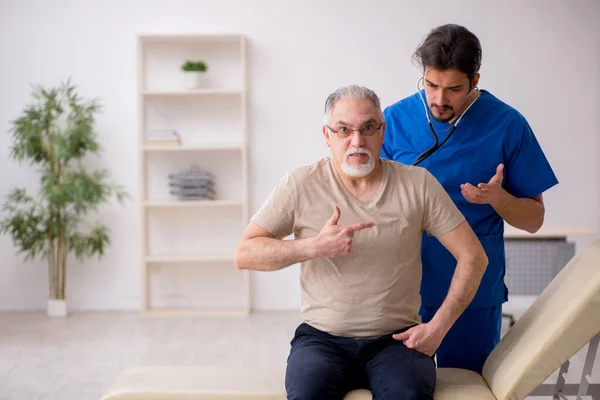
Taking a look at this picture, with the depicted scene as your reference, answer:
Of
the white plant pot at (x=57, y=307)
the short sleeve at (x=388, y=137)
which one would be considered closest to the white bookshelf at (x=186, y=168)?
the white plant pot at (x=57, y=307)

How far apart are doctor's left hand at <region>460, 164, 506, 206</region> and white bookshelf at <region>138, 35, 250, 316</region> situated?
2987mm

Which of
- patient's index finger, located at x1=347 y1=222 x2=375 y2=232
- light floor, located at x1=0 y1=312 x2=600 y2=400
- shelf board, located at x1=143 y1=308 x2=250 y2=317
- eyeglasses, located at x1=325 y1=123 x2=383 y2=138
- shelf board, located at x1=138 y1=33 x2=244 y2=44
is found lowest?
light floor, located at x1=0 y1=312 x2=600 y2=400

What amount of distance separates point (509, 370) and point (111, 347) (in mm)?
2705

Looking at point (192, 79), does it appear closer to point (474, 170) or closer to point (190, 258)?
point (190, 258)

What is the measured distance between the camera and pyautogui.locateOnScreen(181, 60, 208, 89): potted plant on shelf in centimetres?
483

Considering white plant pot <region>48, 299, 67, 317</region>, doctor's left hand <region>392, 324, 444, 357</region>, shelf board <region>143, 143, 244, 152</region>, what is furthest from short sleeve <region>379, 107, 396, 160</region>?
white plant pot <region>48, 299, 67, 317</region>

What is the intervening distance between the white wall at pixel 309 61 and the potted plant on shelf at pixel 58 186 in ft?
0.55

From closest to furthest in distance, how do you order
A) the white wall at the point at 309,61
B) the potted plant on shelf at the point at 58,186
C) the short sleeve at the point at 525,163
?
the short sleeve at the point at 525,163 → the potted plant on shelf at the point at 58,186 → the white wall at the point at 309,61

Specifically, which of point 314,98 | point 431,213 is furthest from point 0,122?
point 431,213

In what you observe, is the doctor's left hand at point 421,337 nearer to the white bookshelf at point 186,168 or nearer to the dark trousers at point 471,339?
the dark trousers at point 471,339

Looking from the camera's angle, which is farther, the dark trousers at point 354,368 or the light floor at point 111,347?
the light floor at point 111,347

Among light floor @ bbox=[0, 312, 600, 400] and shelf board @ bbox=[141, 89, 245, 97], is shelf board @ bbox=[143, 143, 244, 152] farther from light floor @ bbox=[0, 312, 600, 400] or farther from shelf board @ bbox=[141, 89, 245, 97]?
light floor @ bbox=[0, 312, 600, 400]

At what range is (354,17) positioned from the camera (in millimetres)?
4934

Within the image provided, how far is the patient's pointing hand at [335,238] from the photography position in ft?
5.84
